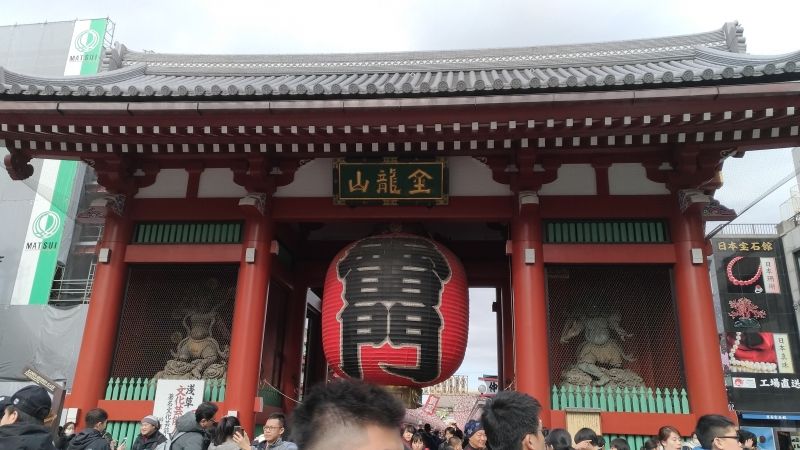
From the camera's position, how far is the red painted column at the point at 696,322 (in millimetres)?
6598

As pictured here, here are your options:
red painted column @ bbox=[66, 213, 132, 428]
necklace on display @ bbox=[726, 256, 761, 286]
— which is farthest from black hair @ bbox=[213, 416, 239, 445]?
necklace on display @ bbox=[726, 256, 761, 286]

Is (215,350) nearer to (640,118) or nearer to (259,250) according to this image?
(259,250)

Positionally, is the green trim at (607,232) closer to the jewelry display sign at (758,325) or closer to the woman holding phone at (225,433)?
the woman holding phone at (225,433)

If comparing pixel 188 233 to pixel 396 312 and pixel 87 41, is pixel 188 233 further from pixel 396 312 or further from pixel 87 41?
pixel 87 41

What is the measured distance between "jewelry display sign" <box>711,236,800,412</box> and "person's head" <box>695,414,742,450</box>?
21.3 metres

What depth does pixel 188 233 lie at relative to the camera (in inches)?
321

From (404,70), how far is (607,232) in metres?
5.65

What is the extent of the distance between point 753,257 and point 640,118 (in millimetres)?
20407

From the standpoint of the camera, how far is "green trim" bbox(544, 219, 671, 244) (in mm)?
7516

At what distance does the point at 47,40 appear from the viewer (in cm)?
2023

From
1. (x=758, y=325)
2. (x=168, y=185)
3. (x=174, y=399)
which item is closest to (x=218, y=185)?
(x=168, y=185)

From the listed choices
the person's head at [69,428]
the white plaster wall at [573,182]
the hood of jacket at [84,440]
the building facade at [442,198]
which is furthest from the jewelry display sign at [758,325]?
the hood of jacket at [84,440]

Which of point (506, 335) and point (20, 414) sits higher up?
point (506, 335)

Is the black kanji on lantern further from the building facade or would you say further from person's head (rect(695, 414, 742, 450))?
person's head (rect(695, 414, 742, 450))
